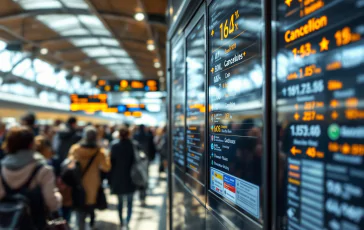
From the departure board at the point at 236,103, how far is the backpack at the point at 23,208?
154 cm

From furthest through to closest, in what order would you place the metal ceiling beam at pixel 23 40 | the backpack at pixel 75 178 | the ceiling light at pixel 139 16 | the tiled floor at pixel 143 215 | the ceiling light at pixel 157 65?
1. the ceiling light at pixel 157 65
2. the metal ceiling beam at pixel 23 40
3. the ceiling light at pixel 139 16
4. the tiled floor at pixel 143 215
5. the backpack at pixel 75 178

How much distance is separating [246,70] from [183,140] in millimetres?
2050

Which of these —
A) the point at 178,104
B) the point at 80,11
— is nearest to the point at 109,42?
the point at 80,11

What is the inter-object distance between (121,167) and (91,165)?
900 mm

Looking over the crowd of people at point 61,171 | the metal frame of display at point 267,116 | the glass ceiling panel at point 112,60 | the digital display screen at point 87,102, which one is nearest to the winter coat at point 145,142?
the crowd of people at point 61,171

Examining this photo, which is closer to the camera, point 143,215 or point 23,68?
point 143,215

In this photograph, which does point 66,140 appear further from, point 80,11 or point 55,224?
point 80,11

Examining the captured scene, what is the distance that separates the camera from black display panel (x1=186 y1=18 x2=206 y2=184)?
3045mm

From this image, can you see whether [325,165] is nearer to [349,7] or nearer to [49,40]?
[349,7]

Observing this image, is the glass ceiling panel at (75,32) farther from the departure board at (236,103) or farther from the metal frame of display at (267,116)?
the metal frame of display at (267,116)

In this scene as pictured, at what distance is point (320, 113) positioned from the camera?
1267 mm

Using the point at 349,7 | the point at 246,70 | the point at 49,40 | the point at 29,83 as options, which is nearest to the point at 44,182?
the point at 246,70

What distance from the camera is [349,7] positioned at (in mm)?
1128

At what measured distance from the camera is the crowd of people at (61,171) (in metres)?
3.33
